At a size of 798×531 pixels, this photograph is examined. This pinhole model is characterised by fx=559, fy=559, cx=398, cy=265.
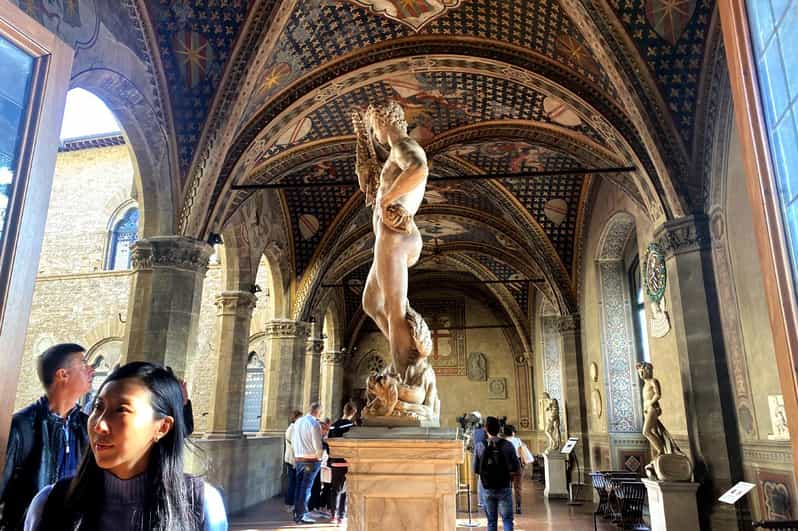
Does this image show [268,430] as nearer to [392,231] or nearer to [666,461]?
[666,461]

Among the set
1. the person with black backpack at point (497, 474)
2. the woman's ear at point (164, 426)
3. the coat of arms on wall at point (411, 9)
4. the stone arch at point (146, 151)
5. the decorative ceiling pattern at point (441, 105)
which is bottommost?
the person with black backpack at point (497, 474)

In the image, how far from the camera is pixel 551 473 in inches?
492

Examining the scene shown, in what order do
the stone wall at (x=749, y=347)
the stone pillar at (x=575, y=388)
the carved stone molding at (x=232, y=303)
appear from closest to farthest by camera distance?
the stone wall at (x=749, y=347) → the carved stone molding at (x=232, y=303) → the stone pillar at (x=575, y=388)

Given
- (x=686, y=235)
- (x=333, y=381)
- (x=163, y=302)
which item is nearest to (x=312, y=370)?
(x=333, y=381)

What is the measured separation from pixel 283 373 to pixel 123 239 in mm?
6910

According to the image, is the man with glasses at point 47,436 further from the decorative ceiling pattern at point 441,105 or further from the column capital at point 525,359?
the column capital at point 525,359

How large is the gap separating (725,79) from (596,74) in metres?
1.72

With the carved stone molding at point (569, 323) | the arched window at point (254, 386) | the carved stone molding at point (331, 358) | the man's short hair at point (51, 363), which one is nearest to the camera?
the man's short hair at point (51, 363)

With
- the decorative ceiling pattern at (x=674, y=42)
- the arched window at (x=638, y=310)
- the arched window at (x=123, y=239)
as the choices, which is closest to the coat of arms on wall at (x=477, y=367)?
the arched window at (x=638, y=310)

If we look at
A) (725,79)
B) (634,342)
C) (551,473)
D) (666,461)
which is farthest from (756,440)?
(551,473)

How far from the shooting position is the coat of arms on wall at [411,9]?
25.7 ft

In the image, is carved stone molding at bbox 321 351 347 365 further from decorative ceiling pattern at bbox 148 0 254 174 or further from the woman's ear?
the woman's ear

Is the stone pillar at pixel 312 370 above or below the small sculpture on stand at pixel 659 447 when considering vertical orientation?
above

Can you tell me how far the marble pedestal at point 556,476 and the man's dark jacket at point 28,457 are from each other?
11.8m
